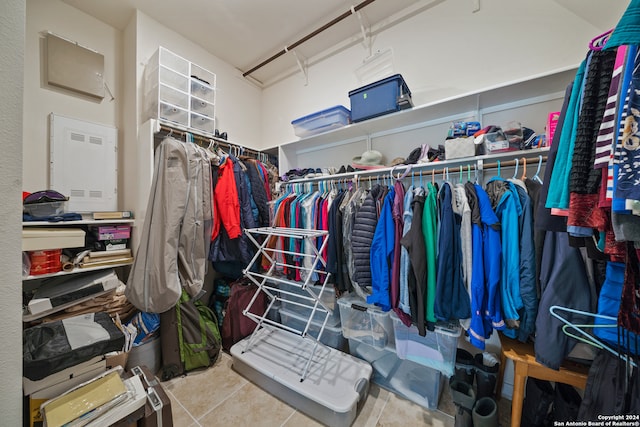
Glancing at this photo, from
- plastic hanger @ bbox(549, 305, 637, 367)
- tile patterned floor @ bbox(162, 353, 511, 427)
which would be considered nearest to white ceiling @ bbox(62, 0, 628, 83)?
plastic hanger @ bbox(549, 305, 637, 367)

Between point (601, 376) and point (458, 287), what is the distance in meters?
0.53

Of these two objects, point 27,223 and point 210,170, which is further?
point 210,170

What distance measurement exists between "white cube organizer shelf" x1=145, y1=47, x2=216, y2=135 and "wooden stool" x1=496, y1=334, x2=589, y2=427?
2.68 m

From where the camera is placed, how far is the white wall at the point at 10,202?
547 mm

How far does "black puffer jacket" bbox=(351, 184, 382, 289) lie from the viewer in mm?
1460

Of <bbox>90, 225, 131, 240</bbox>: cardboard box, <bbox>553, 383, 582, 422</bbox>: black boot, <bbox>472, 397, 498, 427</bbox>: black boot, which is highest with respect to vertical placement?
<bbox>90, 225, 131, 240</bbox>: cardboard box

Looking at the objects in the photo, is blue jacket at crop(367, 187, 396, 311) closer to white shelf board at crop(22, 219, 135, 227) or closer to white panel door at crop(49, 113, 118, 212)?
white shelf board at crop(22, 219, 135, 227)

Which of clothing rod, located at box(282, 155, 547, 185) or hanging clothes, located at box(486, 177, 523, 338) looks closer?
hanging clothes, located at box(486, 177, 523, 338)

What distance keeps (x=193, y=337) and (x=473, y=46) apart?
313cm

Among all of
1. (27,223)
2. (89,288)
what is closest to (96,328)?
(89,288)

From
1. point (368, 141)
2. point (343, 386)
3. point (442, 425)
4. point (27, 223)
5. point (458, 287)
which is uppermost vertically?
point (368, 141)

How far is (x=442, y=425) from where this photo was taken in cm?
131

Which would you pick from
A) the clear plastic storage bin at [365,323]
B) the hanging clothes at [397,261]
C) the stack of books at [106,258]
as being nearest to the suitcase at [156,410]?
the stack of books at [106,258]

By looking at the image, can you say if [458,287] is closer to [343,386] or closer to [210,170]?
[343,386]
